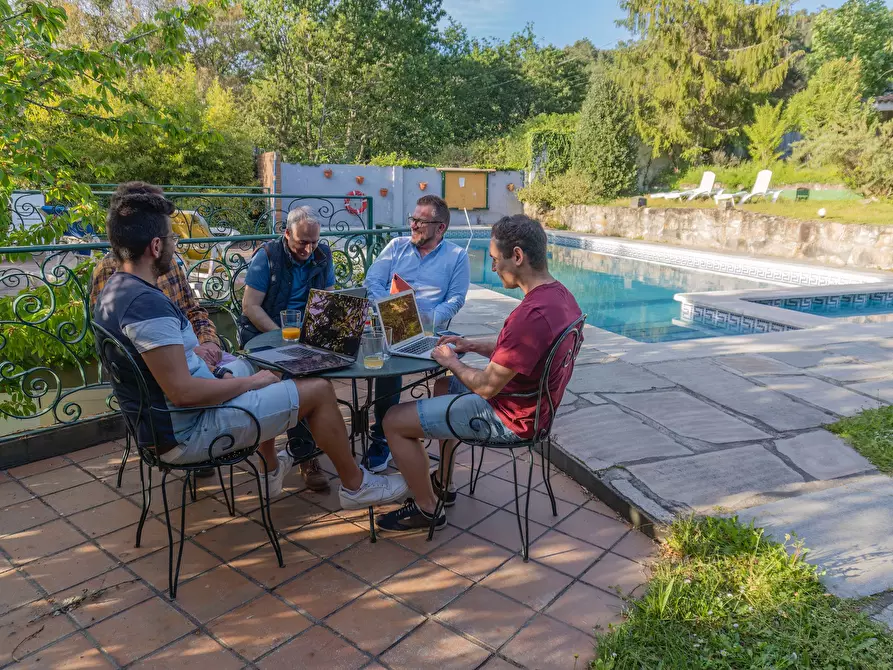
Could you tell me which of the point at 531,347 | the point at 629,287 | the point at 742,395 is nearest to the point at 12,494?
the point at 531,347

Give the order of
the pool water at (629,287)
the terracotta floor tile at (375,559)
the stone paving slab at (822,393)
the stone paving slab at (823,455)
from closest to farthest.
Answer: the terracotta floor tile at (375,559) → the stone paving slab at (823,455) → the stone paving slab at (822,393) → the pool water at (629,287)

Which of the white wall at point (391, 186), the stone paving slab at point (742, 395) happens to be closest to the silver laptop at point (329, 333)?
the stone paving slab at point (742, 395)

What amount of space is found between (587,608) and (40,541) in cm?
198

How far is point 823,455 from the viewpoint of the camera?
9.55 ft

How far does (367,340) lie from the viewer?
93.8 inches

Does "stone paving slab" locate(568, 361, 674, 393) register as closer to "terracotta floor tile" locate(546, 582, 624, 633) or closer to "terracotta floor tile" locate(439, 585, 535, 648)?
"terracotta floor tile" locate(546, 582, 624, 633)

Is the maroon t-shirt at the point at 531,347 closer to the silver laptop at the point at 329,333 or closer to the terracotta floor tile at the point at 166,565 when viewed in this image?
the silver laptop at the point at 329,333

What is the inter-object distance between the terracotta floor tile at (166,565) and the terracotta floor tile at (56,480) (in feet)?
2.48

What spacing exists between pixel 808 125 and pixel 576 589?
16545 mm

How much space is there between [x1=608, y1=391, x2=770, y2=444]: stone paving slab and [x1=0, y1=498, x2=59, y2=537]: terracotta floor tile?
288 centimetres

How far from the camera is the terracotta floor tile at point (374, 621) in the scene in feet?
5.82

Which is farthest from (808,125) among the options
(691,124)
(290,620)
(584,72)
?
(290,620)

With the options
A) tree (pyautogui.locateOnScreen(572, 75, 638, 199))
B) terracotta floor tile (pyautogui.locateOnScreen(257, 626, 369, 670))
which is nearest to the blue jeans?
terracotta floor tile (pyautogui.locateOnScreen(257, 626, 369, 670))

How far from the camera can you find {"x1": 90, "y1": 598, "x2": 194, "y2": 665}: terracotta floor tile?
1.71 m
